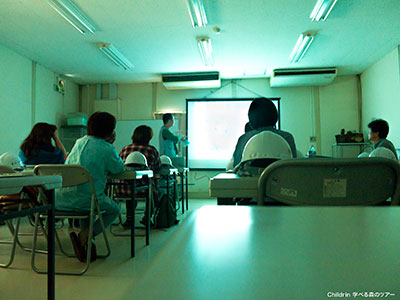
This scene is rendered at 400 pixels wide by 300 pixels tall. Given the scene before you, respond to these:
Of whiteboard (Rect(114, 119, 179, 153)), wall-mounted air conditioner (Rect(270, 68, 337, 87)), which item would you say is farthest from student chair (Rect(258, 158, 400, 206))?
whiteboard (Rect(114, 119, 179, 153))

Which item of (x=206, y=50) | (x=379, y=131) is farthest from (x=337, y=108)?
(x=206, y=50)

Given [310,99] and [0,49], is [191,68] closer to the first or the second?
[310,99]

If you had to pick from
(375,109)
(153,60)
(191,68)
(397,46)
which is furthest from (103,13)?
(375,109)

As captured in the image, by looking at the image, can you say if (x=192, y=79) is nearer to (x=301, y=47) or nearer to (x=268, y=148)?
(x=301, y=47)

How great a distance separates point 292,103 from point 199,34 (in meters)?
3.03

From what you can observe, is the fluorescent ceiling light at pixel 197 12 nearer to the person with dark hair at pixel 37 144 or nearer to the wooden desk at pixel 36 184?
the person with dark hair at pixel 37 144

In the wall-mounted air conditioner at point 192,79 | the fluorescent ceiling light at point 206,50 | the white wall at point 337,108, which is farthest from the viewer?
the white wall at point 337,108

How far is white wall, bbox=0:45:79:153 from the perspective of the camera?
454cm

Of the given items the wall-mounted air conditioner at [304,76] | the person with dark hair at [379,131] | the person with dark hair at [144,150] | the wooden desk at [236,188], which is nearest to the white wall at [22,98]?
the person with dark hair at [144,150]

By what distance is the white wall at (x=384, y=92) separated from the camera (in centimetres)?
480

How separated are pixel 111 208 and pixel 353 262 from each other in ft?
7.23

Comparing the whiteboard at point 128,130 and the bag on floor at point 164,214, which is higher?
the whiteboard at point 128,130

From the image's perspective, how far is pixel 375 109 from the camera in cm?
558

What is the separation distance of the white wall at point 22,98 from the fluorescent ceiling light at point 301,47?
14.3 ft
